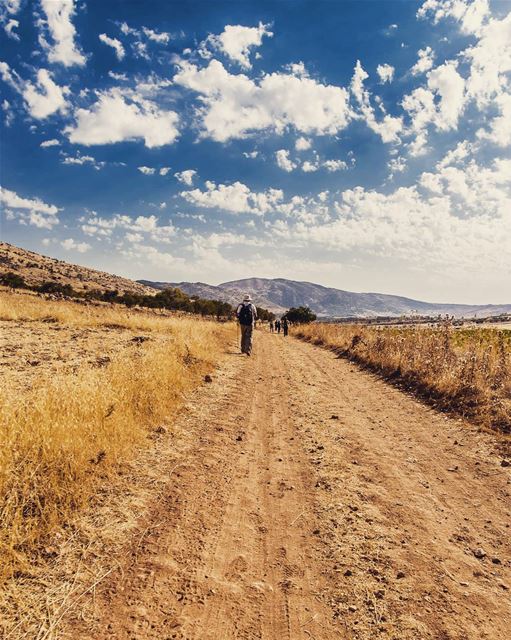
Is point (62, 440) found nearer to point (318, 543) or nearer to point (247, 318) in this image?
point (318, 543)

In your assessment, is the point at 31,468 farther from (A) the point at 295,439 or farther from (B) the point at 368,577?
(A) the point at 295,439

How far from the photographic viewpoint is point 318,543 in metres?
3.53

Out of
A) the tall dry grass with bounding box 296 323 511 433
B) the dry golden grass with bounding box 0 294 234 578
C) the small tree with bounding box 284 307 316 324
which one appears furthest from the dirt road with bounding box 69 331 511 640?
the small tree with bounding box 284 307 316 324

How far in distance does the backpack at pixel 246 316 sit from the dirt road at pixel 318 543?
966 centimetres

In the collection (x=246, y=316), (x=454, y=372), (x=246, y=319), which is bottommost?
(x=454, y=372)

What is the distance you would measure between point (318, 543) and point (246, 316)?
13.1 m

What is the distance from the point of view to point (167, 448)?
561cm

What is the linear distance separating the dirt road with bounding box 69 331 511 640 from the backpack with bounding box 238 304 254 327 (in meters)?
9.66

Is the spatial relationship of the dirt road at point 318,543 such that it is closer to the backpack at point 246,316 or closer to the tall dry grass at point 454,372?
the tall dry grass at point 454,372

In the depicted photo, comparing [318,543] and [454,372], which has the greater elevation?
[454,372]

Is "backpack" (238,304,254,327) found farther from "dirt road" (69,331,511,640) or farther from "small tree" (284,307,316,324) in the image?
"small tree" (284,307,316,324)

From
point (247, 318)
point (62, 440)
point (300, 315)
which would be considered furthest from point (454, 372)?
point (300, 315)

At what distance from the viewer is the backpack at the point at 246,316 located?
53.8ft

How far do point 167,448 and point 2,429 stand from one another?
2294 millimetres
